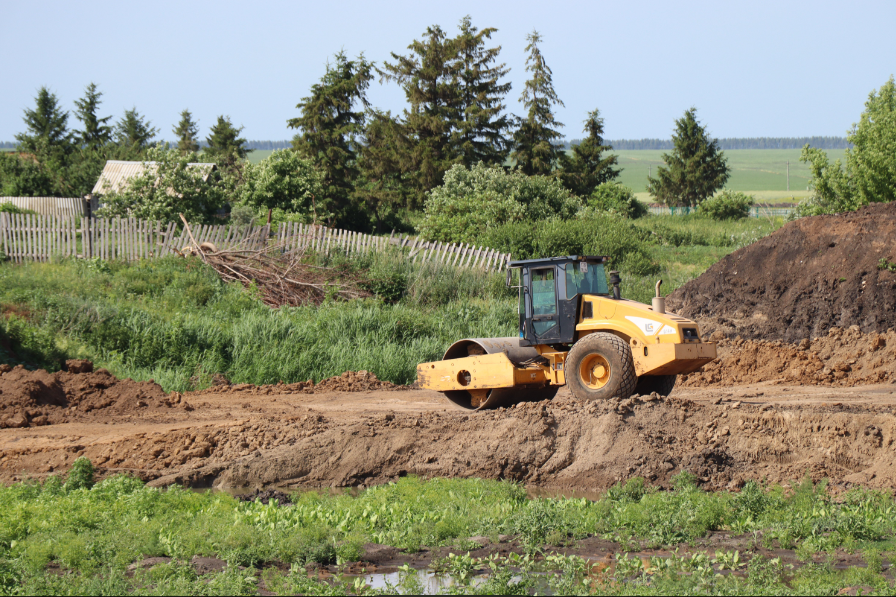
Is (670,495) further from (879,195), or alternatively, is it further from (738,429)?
(879,195)

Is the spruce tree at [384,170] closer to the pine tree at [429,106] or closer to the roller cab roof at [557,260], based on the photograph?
the pine tree at [429,106]

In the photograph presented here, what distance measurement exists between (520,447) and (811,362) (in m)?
8.41

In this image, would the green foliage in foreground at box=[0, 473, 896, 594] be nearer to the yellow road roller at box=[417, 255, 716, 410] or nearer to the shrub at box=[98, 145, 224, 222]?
the yellow road roller at box=[417, 255, 716, 410]

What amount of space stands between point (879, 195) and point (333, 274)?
54.9 feet

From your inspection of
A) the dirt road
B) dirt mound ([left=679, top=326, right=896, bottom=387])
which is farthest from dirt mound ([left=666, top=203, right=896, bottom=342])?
the dirt road

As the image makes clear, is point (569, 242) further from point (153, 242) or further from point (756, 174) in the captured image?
point (756, 174)

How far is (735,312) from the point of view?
17.8m

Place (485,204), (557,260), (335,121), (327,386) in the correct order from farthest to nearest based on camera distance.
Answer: (335,121)
(485,204)
(327,386)
(557,260)

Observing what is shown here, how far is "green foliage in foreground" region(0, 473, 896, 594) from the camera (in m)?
5.45

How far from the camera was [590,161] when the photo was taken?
54219mm

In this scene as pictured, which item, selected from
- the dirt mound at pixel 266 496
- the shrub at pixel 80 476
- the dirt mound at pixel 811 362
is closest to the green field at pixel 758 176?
the dirt mound at pixel 811 362

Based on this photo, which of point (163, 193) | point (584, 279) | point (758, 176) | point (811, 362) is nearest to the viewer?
point (584, 279)

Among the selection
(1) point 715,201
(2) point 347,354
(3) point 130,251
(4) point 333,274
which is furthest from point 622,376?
(1) point 715,201

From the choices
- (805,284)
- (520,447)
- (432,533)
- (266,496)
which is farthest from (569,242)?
(432,533)
